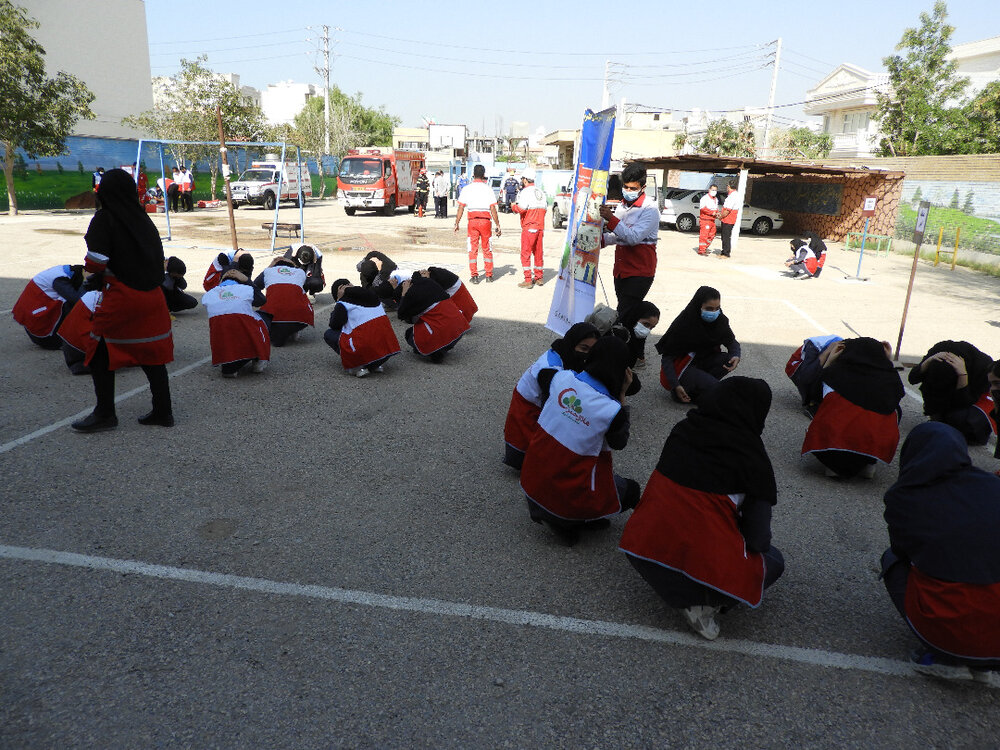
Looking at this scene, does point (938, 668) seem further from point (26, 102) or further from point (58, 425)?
point (26, 102)

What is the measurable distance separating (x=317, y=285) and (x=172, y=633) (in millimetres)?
6094

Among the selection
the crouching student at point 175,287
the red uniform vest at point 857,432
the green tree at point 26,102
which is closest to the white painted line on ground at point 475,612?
the red uniform vest at point 857,432

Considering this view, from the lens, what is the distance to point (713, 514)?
2926mm

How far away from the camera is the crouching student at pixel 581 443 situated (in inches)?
139

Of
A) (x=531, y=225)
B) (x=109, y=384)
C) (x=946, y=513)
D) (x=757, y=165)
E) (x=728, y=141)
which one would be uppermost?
(x=728, y=141)

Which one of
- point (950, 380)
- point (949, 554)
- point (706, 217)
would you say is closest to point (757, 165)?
point (706, 217)

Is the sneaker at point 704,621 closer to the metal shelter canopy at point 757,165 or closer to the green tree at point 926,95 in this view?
the metal shelter canopy at point 757,165

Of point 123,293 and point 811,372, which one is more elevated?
point 123,293

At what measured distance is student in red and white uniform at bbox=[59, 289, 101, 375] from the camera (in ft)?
19.5

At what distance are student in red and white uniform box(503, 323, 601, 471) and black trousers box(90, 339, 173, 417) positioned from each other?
262 centimetres

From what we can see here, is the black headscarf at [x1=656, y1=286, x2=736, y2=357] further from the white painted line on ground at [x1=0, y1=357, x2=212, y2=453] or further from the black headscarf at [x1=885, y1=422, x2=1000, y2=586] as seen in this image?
the white painted line on ground at [x1=0, y1=357, x2=212, y2=453]

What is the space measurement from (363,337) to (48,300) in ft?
10.4

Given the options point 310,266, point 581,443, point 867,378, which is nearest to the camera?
point 581,443

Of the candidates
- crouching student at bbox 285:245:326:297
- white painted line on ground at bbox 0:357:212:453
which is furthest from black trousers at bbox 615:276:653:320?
white painted line on ground at bbox 0:357:212:453
